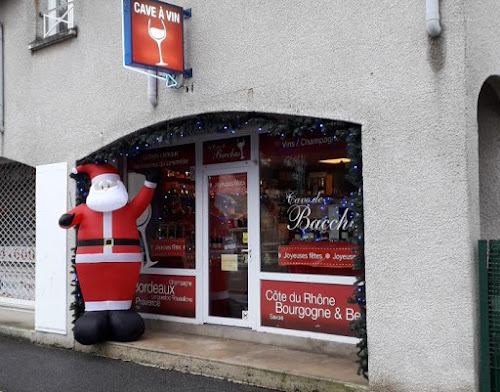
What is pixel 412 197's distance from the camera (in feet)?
16.1

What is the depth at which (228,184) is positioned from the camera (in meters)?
7.54

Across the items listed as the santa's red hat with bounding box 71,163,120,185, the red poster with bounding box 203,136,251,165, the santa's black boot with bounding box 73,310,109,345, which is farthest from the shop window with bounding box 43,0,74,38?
the santa's black boot with bounding box 73,310,109,345

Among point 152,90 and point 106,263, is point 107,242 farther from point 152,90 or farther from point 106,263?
point 152,90

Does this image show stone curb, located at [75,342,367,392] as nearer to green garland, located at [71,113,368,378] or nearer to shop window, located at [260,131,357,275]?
green garland, located at [71,113,368,378]

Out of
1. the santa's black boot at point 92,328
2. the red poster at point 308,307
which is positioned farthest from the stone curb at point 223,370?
the red poster at point 308,307

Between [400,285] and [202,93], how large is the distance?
9.46 feet

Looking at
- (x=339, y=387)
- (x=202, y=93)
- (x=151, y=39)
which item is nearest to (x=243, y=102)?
(x=202, y=93)

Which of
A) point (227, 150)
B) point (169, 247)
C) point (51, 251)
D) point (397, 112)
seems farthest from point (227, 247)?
point (397, 112)

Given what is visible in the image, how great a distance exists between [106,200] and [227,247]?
1593 mm

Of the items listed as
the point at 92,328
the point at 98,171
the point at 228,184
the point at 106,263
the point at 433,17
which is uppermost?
the point at 433,17

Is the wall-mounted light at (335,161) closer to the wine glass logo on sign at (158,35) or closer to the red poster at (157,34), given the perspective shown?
the red poster at (157,34)

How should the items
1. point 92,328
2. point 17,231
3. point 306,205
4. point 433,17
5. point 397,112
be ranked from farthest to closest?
point 17,231
point 92,328
point 306,205
point 397,112
point 433,17

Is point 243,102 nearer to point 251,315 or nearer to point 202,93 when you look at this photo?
point 202,93

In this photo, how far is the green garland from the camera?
527 cm
